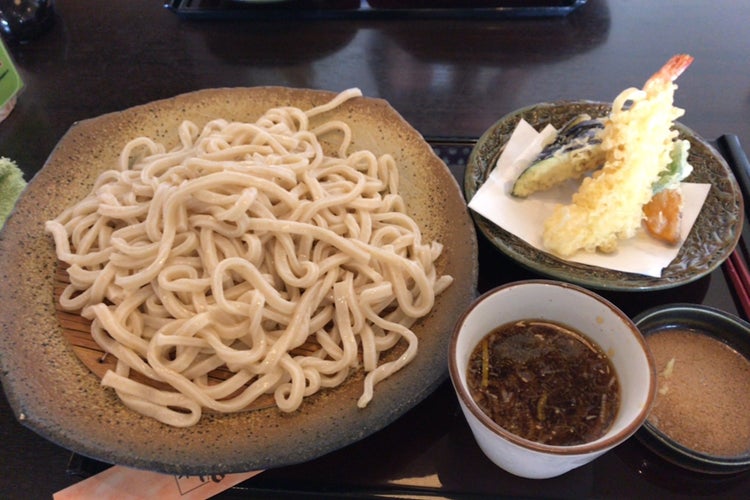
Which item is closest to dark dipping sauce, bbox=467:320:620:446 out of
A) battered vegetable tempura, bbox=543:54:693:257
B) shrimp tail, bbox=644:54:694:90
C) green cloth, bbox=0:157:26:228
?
battered vegetable tempura, bbox=543:54:693:257

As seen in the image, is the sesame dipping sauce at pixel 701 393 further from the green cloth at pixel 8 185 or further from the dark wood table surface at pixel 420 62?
the green cloth at pixel 8 185

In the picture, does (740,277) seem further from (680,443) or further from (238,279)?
(238,279)

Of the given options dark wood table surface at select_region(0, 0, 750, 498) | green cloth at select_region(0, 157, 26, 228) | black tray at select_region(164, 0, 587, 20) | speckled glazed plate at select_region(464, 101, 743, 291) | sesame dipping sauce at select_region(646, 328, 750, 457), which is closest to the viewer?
sesame dipping sauce at select_region(646, 328, 750, 457)

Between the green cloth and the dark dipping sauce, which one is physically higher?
the green cloth

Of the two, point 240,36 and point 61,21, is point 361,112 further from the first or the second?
point 61,21

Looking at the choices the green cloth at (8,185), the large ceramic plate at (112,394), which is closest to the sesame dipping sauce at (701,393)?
the large ceramic plate at (112,394)

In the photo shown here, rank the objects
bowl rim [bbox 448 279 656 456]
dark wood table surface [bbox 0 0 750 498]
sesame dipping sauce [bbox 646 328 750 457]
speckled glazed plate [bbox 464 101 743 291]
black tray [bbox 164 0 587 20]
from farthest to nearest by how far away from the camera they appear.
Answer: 1. black tray [bbox 164 0 587 20]
2. dark wood table surface [bbox 0 0 750 498]
3. speckled glazed plate [bbox 464 101 743 291]
4. sesame dipping sauce [bbox 646 328 750 457]
5. bowl rim [bbox 448 279 656 456]

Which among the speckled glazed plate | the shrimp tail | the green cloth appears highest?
the shrimp tail

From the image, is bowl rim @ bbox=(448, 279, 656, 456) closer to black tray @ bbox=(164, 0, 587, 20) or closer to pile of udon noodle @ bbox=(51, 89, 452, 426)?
Answer: pile of udon noodle @ bbox=(51, 89, 452, 426)

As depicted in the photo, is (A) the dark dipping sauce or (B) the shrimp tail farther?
(B) the shrimp tail
